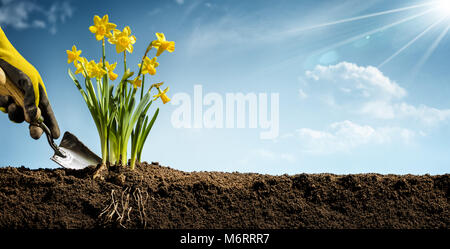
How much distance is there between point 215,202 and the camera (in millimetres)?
2139

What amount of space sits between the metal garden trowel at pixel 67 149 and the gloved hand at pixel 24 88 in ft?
0.17

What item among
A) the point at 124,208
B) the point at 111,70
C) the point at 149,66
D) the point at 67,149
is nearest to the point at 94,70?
the point at 111,70

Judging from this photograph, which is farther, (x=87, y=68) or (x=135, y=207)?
(x=87, y=68)

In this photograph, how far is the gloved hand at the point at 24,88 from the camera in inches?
90.0

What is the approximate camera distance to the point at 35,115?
2.40 metres

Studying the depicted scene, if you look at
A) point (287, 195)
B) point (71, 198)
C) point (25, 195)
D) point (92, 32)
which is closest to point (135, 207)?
point (71, 198)

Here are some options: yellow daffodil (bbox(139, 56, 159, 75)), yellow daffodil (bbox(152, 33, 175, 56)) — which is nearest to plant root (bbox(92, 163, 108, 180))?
yellow daffodil (bbox(139, 56, 159, 75))

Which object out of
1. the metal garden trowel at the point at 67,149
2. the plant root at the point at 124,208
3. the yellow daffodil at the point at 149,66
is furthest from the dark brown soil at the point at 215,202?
the yellow daffodil at the point at 149,66

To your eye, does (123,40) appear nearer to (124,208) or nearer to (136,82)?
(136,82)

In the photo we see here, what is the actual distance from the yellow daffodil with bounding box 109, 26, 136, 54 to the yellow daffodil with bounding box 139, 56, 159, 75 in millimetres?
147

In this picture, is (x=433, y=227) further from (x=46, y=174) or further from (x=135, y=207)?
(x=46, y=174)

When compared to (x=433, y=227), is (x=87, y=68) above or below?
above
